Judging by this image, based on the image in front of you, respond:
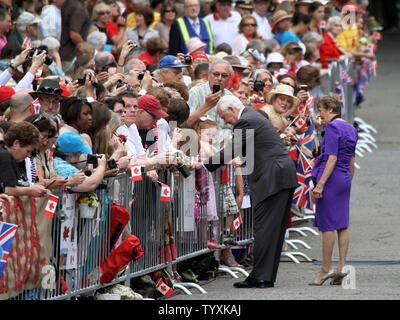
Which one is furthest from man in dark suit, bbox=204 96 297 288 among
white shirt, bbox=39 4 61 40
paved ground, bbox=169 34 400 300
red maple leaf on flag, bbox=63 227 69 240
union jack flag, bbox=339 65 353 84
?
union jack flag, bbox=339 65 353 84

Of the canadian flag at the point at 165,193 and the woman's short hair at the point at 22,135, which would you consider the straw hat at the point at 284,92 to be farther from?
the woman's short hair at the point at 22,135

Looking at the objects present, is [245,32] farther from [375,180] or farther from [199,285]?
[199,285]

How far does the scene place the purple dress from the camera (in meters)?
11.2

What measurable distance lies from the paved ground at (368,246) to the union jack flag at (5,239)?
3.03 metres

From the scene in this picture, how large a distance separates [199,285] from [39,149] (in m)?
3.14

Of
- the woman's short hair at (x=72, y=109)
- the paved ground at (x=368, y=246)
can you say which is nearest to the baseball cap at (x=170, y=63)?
the paved ground at (x=368, y=246)

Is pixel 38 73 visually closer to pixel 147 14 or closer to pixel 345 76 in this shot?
pixel 147 14

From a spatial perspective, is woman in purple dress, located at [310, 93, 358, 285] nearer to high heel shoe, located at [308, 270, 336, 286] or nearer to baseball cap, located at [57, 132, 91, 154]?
high heel shoe, located at [308, 270, 336, 286]

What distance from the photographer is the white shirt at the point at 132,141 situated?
10.2 meters

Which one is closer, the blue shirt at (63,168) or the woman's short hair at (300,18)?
the blue shirt at (63,168)

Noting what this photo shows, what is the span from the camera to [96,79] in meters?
10.9

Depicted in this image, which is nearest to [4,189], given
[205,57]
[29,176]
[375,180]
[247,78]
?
[29,176]

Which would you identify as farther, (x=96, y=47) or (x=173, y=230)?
(x=96, y=47)

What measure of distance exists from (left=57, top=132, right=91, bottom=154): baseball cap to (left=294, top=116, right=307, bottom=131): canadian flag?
182 inches
